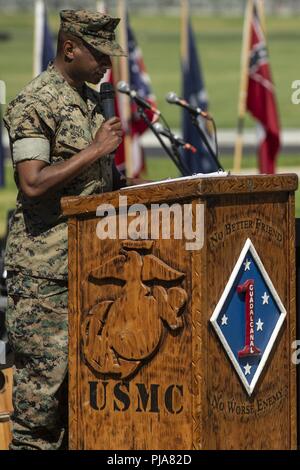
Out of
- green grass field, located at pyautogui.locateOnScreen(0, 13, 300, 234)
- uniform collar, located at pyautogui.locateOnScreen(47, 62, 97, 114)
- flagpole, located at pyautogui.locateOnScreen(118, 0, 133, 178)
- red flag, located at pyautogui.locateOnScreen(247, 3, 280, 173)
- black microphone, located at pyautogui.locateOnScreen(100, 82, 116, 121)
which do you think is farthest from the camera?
green grass field, located at pyautogui.locateOnScreen(0, 13, 300, 234)

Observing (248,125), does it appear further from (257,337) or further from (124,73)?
(257,337)

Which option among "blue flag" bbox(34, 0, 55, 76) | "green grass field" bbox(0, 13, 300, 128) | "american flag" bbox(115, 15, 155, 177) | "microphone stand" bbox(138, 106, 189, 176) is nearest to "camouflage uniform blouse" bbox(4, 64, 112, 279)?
Result: "microphone stand" bbox(138, 106, 189, 176)

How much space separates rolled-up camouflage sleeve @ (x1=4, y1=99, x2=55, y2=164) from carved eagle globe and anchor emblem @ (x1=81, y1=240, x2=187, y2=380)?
19.5 inches

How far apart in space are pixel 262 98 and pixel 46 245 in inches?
358

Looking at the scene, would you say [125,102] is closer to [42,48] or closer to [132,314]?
[42,48]

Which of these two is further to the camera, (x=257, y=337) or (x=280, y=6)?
(x=280, y=6)

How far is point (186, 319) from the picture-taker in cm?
367

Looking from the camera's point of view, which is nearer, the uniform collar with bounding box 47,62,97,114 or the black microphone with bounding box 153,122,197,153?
the uniform collar with bounding box 47,62,97,114

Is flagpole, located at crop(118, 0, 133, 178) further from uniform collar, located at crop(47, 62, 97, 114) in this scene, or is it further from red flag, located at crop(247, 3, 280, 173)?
uniform collar, located at crop(47, 62, 97, 114)

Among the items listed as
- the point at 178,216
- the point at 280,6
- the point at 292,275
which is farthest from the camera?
the point at 280,6

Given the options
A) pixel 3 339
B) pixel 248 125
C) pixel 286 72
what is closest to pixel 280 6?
pixel 286 72

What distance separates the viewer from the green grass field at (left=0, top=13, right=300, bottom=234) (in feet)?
88.9

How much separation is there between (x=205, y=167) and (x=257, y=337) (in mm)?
7424
